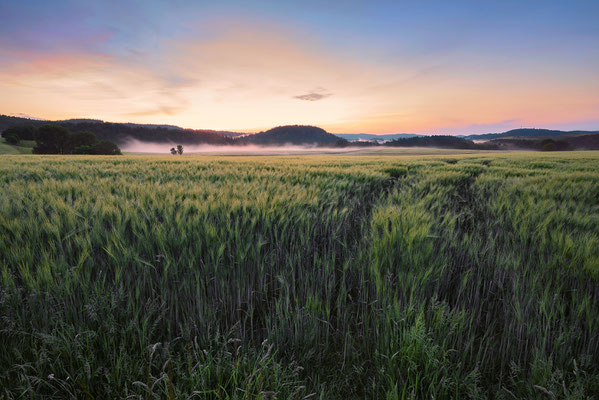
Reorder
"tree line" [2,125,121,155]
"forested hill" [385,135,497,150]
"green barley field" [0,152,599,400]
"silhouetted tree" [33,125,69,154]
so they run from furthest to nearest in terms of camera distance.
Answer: "forested hill" [385,135,497,150]
"tree line" [2,125,121,155]
"silhouetted tree" [33,125,69,154]
"green barley field" [0,152,599,400]

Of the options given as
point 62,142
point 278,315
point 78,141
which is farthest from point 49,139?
point 278,315

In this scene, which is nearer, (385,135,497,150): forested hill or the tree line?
the tree line

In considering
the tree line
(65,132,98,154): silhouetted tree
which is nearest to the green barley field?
the tree line

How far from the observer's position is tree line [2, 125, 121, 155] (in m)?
64.9

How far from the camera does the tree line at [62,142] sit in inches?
2557

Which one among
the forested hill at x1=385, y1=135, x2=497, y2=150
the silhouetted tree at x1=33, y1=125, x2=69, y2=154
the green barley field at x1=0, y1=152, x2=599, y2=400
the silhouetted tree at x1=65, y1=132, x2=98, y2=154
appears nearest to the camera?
the green barley field at x1=0, y1=152, x2=599, y2=400

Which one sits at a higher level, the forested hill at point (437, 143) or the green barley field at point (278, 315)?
the forested hill at point (437, 143)

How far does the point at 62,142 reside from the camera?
68.1 metres

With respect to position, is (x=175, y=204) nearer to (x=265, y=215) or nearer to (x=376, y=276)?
(x=265, y=215)

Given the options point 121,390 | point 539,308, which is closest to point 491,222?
point 539,308

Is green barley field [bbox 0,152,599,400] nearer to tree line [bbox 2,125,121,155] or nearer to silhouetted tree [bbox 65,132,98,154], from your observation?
tree line [bbox 2,125,121,155]

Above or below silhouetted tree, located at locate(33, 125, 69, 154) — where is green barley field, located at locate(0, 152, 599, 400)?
below

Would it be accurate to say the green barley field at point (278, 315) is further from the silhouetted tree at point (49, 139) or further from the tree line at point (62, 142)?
the silhouetted tree at point (49, 139)

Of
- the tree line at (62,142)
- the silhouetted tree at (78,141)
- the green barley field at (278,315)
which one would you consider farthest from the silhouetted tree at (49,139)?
the green barley field at (278,315)
